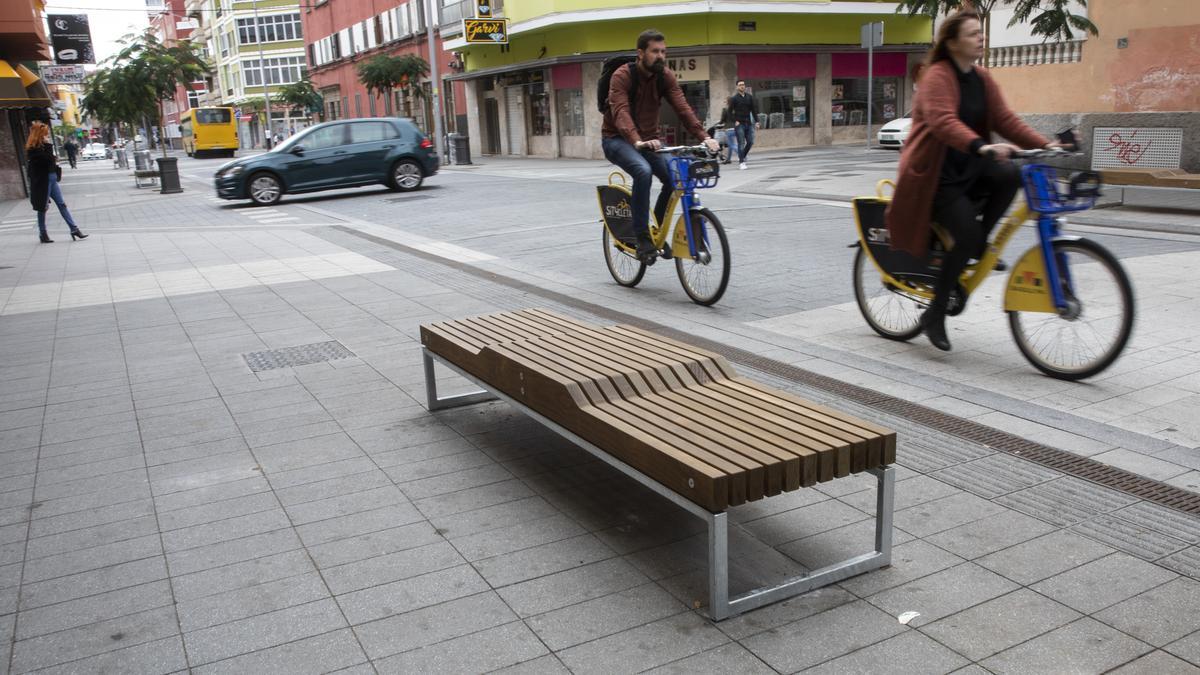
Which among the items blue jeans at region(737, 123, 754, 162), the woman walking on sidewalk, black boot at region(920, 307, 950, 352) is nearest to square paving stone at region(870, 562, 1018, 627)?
black boot at region(920, 307, 950, 352)

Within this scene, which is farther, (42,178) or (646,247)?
(42,178)

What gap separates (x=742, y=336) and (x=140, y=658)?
4.52m

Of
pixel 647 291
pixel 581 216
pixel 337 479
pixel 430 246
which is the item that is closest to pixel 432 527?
pixel 337 479

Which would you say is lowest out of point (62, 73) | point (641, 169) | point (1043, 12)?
point (641, 169)

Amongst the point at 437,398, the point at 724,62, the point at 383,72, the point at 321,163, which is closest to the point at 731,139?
the point at 724,62

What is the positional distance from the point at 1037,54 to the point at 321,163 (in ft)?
44.5

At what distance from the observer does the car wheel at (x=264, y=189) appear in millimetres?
20547

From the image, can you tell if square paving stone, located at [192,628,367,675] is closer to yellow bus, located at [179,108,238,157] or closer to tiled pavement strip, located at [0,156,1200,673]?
tiled pavement strip, located at [0,156,1200,673]

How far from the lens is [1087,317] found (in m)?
5.14

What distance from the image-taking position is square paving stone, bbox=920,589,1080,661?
2.86m

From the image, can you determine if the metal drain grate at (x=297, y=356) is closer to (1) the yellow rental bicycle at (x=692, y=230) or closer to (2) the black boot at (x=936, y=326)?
(1) the yellow rental bicycle at (x=692, y=230)

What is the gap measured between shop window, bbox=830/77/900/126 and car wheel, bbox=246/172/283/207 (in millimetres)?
21363

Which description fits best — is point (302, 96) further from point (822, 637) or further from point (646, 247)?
point (822, 637)

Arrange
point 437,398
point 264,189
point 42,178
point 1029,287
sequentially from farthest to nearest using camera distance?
point 264,189
point 42,178
point 437,398
point 1029,287
